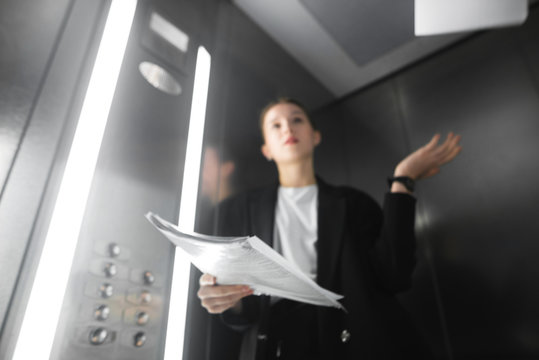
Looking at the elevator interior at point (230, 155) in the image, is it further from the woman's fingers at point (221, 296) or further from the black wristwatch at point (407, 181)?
the black wristwatch at point (407, 181)

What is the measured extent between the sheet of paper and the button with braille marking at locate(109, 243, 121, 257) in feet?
0.54

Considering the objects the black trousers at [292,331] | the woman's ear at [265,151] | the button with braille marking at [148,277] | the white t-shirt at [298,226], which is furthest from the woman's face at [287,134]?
the button with braille marking at [148,277]

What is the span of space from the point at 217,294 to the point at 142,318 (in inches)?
6.1

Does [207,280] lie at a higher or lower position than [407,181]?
lower

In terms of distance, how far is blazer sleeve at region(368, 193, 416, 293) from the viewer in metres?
0.91

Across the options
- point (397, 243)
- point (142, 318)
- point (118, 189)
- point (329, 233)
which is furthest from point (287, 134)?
point (142, 318)

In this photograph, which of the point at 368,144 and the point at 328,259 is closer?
the point at 328,259

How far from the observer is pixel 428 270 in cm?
136

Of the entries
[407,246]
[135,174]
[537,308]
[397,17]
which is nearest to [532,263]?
[537,308]

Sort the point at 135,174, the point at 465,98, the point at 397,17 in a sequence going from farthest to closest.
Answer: the point at 465,98
the point at 397,17
the point at 135,174

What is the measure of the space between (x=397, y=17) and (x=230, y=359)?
3.66 feet

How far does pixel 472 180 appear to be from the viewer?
137cm

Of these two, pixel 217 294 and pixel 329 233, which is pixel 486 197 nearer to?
pixel 329 233

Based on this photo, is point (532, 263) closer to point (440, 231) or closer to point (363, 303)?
point (440, 231)
